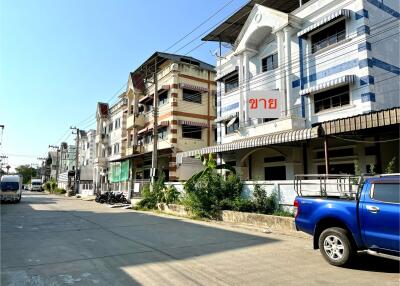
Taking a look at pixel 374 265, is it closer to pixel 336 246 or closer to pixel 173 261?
pixel 336 246

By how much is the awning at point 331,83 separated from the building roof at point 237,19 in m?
7.31

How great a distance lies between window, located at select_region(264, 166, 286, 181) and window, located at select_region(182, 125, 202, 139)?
1089 cm

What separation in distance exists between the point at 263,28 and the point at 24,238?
679 inches

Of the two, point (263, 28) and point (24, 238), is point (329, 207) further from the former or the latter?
point (263, 28)

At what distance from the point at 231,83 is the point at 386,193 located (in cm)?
1934

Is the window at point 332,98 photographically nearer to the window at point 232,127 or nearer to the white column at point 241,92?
the white column at point 241,92

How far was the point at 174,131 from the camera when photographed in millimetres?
30375

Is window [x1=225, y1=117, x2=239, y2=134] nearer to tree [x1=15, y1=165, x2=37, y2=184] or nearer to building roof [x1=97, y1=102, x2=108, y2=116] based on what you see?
building roof [x1=97, y1=102, x2=108, y2=116]

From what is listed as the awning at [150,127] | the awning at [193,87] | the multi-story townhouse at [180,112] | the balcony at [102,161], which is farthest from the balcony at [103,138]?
the awning at [193,87]

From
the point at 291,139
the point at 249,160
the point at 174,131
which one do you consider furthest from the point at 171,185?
the point at 291,139

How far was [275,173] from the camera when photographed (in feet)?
69.8

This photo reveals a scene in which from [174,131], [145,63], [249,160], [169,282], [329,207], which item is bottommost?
[169,282]

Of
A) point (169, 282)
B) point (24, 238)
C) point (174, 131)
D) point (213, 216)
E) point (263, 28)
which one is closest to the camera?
point (169, 282)

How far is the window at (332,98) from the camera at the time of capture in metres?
17.1
